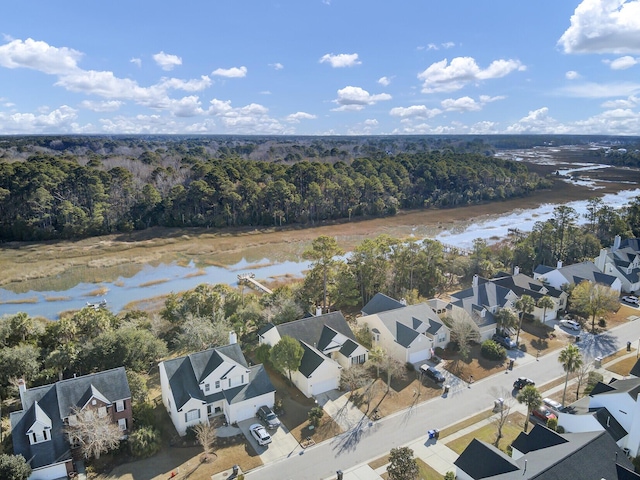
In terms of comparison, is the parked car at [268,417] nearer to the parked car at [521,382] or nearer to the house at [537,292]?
the parked car at [521,382]

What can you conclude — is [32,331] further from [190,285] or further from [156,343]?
[190,285]

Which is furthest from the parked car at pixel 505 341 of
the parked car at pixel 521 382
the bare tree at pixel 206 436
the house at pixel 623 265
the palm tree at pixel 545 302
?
the bare tree at pixel 206 436

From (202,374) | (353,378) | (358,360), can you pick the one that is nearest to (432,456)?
(353,378)

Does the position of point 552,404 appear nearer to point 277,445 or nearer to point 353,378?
point 353,378

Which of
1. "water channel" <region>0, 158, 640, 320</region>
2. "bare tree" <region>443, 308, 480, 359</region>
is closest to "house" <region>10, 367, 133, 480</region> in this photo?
"water channel" <region>0, 158, 640, 320</region>

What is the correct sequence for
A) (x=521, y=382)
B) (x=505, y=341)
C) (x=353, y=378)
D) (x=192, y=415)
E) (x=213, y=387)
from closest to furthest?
(x=192, y=415) → (x=213, y=387) → (x=353, y=378) → (x=521, y=382) → (x=505, y=341)

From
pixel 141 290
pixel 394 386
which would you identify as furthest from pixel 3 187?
pixel 394 386

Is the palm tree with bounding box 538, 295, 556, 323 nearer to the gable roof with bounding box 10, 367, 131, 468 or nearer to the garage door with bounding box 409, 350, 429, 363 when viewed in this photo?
the garage door with bounding box 409, 350, 429, 363
